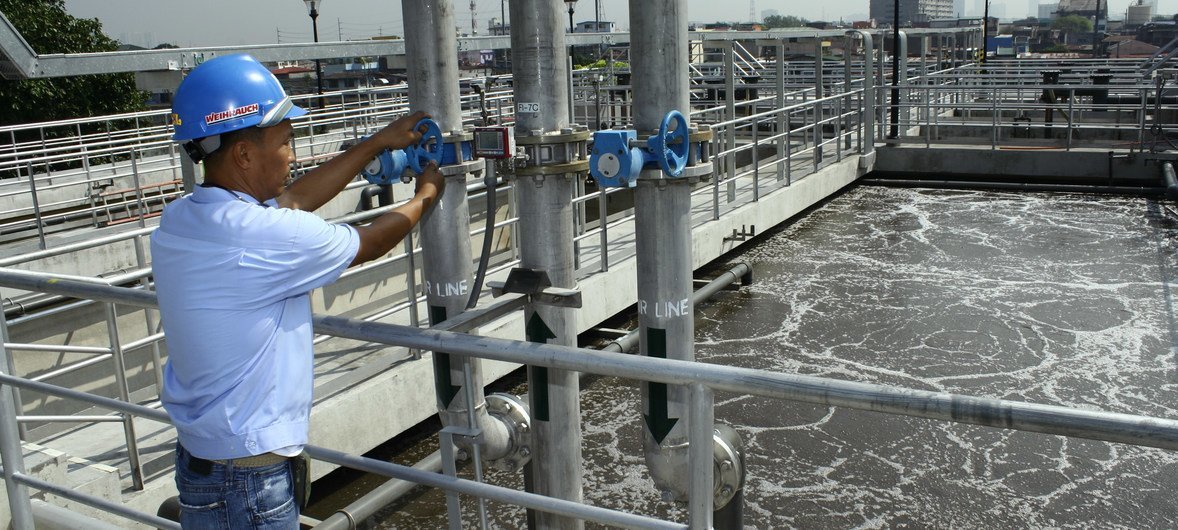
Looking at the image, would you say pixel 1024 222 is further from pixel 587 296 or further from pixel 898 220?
pixel 587 296

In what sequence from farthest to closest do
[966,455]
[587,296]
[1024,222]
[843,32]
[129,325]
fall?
1. [843,32]
2. [1024,222]
3. [129,325]
4. [587,296]
5. [966,455]

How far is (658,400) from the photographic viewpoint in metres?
3.75

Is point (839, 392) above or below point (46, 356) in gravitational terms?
above

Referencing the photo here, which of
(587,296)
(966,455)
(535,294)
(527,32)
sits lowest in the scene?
(966,455)

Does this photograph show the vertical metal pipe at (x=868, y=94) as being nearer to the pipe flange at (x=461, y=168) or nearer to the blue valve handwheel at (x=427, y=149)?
the pipe flange at (x=461, y=168)

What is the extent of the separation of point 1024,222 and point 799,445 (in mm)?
7668

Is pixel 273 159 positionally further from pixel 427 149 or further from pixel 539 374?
pixel 539 374

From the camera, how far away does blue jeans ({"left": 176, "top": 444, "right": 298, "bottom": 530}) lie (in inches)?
86.4

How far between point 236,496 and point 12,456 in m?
1.46

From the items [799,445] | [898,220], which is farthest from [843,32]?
[799,445]

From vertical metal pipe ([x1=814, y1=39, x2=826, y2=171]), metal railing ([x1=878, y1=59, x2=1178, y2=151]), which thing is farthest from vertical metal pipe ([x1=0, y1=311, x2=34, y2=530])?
metal railing ([x1=878, y1=59, x2=1178, y2=151])

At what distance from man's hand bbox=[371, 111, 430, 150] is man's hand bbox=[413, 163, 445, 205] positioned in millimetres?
157

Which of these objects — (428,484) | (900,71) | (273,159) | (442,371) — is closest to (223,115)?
(273,159)

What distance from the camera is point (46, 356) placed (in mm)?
8758
